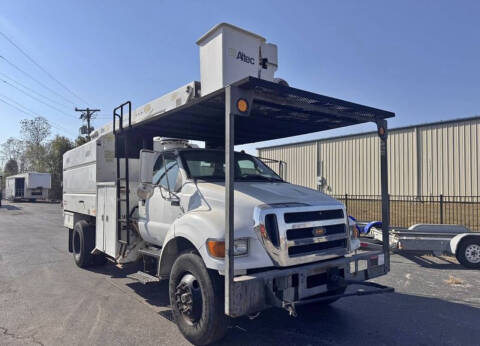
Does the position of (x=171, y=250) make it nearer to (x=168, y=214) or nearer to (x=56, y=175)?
(x=168, y=214)

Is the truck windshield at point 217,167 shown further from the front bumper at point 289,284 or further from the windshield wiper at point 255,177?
the front bumper at point 289,284

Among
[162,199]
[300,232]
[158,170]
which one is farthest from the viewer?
[158,170]

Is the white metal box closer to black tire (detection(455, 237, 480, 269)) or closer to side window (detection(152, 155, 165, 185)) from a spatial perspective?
side window (detection(152, 155, 165, 185))

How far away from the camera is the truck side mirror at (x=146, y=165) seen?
5109mm

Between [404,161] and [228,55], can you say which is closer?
[228,55]

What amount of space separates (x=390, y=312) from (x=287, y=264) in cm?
237

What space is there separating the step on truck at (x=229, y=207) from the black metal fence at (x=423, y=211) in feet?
33.6

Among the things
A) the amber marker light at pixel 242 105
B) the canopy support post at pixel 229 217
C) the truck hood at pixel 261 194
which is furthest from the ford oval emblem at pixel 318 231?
the amber marker light at pixel 242 105

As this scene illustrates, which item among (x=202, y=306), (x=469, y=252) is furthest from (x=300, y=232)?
(x=469, y=252)

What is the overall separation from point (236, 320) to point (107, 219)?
119 inches

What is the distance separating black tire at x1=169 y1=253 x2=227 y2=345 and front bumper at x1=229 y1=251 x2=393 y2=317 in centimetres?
34

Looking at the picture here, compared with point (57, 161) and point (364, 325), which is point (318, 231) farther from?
point (57, 161)

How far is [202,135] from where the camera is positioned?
Result: 657 centimetres

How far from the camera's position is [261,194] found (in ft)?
13.8
